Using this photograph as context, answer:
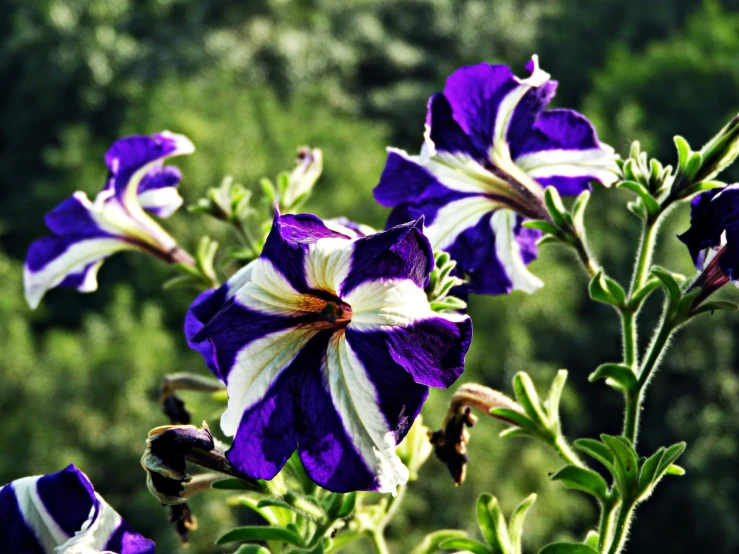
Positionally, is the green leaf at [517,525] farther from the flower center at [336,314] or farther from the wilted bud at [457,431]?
the flower center at [336,314]

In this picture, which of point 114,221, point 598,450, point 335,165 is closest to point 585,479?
point 598,450

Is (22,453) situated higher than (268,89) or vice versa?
(268,89)

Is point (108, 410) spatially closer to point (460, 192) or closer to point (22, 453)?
point (22, 453)

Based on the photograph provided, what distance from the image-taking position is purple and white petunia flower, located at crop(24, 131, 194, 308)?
0.98 meters

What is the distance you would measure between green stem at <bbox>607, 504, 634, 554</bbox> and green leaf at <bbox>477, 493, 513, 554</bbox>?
0.26ft

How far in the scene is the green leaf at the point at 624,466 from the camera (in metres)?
0.73

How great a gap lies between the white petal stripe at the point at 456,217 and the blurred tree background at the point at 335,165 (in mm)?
7428

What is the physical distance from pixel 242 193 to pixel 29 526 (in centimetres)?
41

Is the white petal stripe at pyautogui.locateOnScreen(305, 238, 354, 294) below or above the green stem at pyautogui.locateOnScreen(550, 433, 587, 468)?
above

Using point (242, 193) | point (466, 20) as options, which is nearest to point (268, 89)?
point (466, 20)

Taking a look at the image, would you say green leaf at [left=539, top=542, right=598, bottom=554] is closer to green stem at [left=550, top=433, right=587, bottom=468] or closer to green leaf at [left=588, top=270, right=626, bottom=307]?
green stem at [left=550, top=433, right=587, bottom=468]

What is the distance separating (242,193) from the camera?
3.26ft

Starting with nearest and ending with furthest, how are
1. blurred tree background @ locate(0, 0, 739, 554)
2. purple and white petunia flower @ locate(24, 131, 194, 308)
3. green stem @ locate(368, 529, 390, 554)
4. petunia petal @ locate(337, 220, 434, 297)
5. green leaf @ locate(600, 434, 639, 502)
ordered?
petunia petal @ locate(337, 220, 434, 297) < green leaf @ locate(600, 434, 639, 502) < green stem @ locate(368, 529, 390, 554) < purple and white petunia flower @ locate(24, 131, 194, 308) < blurred tree background @ locate(0, 0, 739, 554)

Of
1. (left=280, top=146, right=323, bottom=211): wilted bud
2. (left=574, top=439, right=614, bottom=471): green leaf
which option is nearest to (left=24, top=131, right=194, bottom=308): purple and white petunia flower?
(left=280, top=146, right=323, bottom=211): wilted bud
